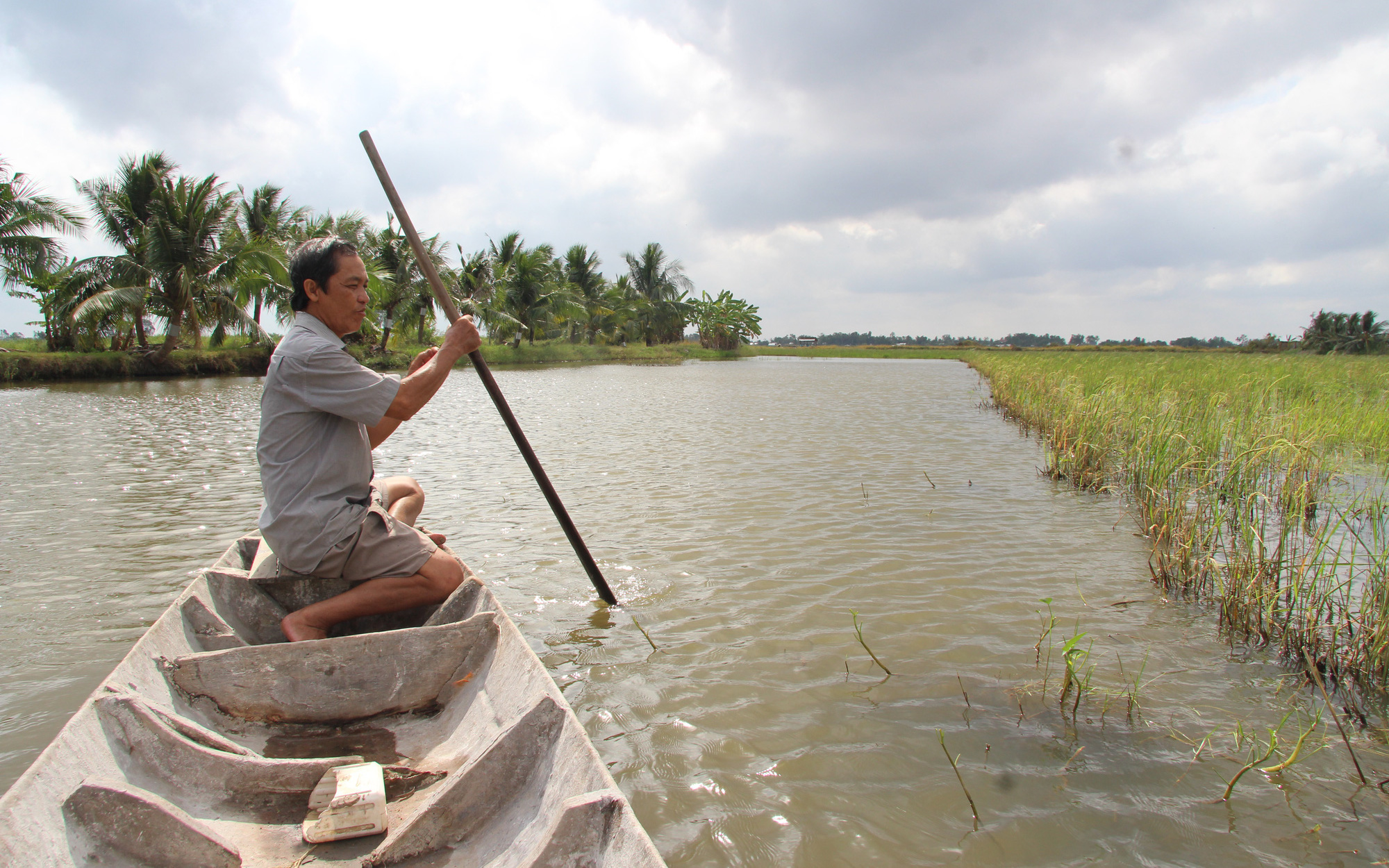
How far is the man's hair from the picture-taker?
8.46 feet

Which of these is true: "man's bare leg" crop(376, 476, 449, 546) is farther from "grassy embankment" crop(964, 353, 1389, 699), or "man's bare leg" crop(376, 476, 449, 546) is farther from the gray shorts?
"grassy embankment" crop(964, 353, 1389, 699)

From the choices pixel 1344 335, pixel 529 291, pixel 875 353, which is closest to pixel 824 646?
pixel 529 291

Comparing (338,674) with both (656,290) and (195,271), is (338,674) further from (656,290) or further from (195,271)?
(656,290)

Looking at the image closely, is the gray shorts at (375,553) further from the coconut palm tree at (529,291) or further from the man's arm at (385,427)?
the coconut palm tree at (529,291)

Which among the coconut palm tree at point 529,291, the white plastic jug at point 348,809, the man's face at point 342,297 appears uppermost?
the coconut palm tree at point 529,291

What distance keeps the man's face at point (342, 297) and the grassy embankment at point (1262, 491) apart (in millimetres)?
3728

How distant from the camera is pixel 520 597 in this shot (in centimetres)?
390

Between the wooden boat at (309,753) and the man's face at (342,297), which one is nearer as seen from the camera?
the wooden boat at (309,753)

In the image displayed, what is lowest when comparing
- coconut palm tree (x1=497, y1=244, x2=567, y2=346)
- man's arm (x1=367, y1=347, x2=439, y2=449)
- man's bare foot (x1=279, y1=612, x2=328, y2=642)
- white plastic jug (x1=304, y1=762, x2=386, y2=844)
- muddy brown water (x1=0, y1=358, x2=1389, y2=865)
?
muddy brown water (x1=0, y1=358, x2=1389, y2=865)

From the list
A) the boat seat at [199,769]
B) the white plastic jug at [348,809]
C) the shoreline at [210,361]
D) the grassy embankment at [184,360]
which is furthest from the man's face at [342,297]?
the grassy embankment at [184,360]

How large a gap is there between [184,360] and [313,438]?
21960 mm

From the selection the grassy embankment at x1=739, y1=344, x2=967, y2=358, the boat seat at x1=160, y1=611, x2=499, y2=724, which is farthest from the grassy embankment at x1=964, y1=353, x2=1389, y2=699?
the grassy embankment at x1=739, y1=344, x2=967, y2=358

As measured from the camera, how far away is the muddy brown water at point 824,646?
2.11m

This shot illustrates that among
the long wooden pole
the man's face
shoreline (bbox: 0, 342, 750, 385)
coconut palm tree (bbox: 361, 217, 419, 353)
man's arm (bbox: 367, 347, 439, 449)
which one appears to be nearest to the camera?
the man's face
